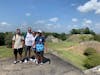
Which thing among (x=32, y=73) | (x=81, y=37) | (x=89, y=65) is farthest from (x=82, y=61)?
(x=81, y=37)

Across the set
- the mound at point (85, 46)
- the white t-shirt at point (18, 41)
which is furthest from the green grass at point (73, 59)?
the white t-shirt at point (18, 41)

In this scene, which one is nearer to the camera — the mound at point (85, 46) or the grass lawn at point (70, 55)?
the grass lawn at point (70, 55)

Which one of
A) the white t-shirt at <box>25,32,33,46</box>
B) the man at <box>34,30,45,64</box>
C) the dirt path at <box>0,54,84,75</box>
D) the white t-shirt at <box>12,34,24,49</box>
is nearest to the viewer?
the dirt path at <box>0,54,84,75</box>

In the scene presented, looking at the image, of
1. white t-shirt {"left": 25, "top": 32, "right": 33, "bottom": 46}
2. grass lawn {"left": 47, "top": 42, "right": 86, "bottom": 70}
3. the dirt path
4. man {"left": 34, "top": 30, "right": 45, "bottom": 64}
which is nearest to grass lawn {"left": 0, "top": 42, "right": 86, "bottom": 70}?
grass lawn {"left": 47, "top": 42, "right": 86, "bottom": 70}

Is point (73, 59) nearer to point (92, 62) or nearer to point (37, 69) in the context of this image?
point (92, 62)

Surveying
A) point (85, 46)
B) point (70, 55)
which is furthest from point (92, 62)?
point (85, 46)

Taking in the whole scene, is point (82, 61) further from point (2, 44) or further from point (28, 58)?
point (2, 44)

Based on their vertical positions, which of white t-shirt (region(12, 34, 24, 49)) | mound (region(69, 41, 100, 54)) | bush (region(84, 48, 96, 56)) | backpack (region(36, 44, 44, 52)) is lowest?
bush (region(84, 48, 96, 56))

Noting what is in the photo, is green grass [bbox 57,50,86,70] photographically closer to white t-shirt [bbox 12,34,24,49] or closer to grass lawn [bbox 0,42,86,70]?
grass lawn [bbox 0,42,86,70]

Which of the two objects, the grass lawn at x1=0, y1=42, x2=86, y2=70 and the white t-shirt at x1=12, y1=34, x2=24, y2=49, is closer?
the white t-shirt at x1=12, y1=34, x2=24, y2=49

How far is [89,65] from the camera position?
24953mm

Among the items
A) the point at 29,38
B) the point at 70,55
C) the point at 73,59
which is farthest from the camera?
the point at 70,55

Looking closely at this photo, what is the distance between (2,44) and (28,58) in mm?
31709

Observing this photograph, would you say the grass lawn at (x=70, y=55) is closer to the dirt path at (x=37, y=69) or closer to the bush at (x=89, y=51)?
the bush at (x=89, y=51)
